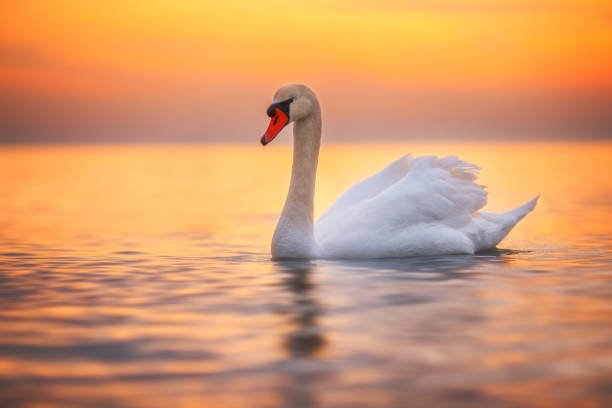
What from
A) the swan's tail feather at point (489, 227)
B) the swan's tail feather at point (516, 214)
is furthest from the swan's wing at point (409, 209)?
the swan's tail feather at point (516, 214)

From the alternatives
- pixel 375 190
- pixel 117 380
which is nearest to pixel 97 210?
pixel 375 190

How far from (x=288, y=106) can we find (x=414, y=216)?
1866mm

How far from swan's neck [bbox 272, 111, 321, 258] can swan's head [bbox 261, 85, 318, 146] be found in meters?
0.25

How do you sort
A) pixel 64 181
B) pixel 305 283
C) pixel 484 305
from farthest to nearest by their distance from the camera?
pixel 64 181
pixel 305 283
pixel 484 305

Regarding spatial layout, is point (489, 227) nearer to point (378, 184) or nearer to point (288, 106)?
point (378, 184)

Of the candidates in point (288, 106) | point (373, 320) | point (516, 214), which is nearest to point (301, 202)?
point (288, 106)

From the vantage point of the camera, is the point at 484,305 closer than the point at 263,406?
No

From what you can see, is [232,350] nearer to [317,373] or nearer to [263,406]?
[317,373]

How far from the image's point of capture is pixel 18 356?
5.99 metres

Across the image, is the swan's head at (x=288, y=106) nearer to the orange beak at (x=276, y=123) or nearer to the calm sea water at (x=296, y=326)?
the orange beak at (x=276, y=123)

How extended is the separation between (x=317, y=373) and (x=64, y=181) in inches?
1152

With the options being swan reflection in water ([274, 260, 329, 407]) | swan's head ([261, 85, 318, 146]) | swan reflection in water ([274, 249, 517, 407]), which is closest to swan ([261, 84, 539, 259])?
swan's head ([261, 85, 318, 146])

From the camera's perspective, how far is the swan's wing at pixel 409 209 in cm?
988

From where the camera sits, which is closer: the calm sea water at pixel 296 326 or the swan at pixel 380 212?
the calm sea water at pixel 296 326
